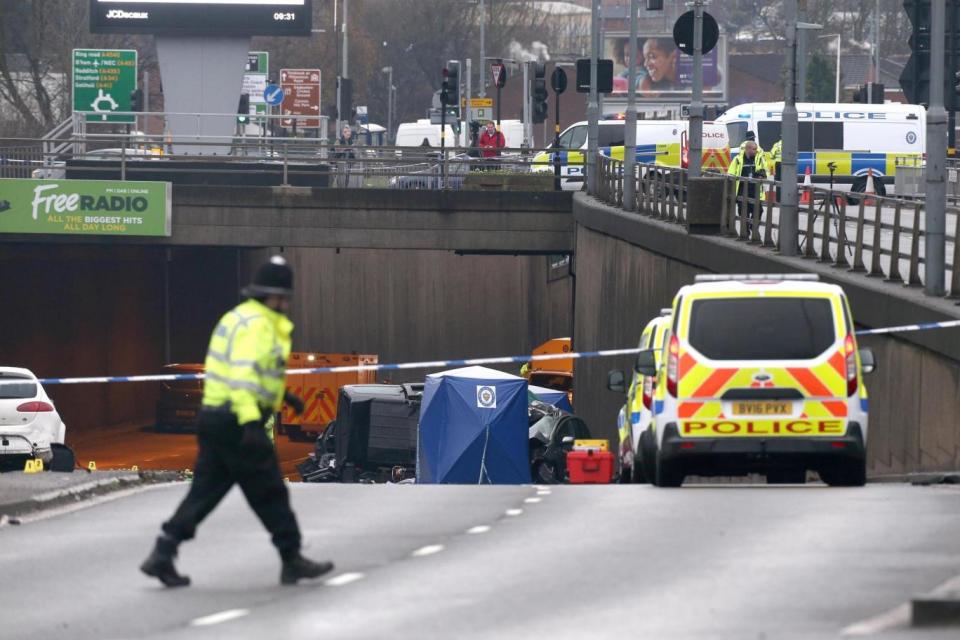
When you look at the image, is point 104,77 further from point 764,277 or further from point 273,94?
point 764,277

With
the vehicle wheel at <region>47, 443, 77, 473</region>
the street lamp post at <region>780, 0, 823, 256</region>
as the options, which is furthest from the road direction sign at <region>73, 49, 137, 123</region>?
the street lamp post at <region>780, 0, 823, 256</region>

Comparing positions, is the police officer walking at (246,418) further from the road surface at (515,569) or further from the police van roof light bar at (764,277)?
the police van roof light bar at (764,277)

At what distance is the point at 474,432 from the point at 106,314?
79.2 feet

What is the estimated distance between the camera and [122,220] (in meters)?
39.9

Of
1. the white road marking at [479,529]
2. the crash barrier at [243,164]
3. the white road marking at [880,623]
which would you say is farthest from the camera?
the crash barrier at [243,164]

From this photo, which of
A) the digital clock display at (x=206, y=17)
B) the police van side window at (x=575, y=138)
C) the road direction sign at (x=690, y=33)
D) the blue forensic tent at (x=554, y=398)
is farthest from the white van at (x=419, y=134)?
the road direction sign at (x=690, y=33)

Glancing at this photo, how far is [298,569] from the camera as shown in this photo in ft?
32.9

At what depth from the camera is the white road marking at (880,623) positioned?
8.31 m

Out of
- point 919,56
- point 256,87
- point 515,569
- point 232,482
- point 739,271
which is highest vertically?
point 256,87

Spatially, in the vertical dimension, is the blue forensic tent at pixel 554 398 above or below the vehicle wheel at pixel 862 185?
below

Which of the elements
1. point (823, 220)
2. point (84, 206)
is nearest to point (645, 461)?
point (823, 220)

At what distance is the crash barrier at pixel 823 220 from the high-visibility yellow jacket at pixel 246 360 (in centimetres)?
971

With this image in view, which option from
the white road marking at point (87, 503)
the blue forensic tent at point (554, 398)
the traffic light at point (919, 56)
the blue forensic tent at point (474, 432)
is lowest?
the blue forensic tent at point (554, 398)

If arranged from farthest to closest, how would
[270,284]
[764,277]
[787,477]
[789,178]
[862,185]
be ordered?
[862,185]
[789,178]
[787,477]
[764,277]
[270,284]
